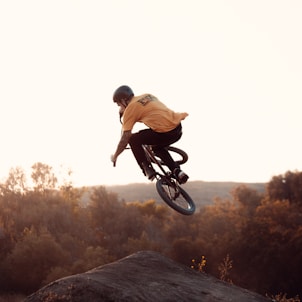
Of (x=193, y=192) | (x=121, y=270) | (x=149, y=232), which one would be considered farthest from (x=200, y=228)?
(x=193, y=192)

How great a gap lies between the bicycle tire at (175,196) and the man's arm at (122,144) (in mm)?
957

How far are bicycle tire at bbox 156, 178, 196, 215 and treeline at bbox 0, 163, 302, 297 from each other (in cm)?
1820

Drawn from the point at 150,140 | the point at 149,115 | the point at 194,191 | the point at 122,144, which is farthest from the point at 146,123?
the point at 194,191

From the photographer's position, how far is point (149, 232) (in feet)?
141

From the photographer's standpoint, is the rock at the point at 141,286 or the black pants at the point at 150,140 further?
the black pants at the point at 150,140

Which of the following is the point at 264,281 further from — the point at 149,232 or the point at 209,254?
the point at 149,232

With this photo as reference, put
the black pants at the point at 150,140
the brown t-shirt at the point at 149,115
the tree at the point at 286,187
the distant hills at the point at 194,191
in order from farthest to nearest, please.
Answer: the distant hills at the point at 194,191
the tree at the point at 286,187
the black pants at the point at 150,140
the brown t-shirt at the point at 149,115

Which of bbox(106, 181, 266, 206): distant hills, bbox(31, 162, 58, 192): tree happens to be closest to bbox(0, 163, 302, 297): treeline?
bbox(31, 162, 58, 192): tree

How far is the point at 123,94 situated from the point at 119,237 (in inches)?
1270

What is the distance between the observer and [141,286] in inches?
367

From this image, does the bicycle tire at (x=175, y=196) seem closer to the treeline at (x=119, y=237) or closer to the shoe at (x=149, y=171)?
the shoe at (x=149, y=171)

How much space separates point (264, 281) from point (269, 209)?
33.8 ft

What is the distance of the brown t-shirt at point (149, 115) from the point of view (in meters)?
8.89

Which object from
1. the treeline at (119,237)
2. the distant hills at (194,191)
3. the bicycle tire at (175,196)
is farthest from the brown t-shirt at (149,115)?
the distant hills at (194,191)
